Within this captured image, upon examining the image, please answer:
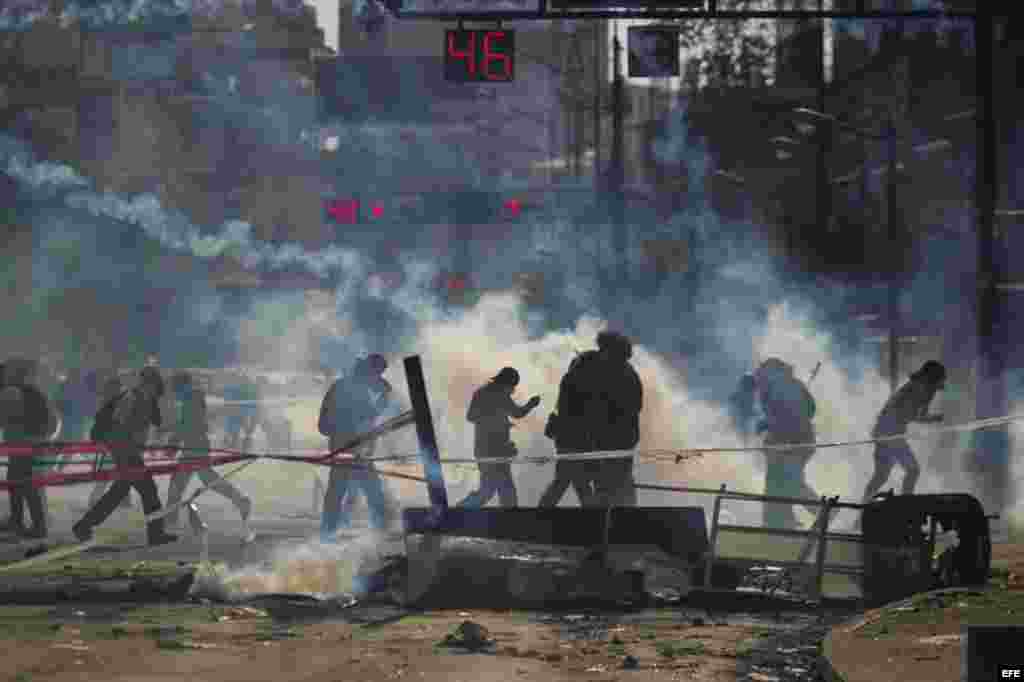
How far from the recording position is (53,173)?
244 feet

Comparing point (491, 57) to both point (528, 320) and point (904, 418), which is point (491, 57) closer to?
point (904, 418)

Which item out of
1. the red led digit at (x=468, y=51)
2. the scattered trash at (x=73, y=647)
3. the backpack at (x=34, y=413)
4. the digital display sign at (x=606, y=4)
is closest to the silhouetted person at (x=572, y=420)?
the digital display sign at (x=606, y=4)

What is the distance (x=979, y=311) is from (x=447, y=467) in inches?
279

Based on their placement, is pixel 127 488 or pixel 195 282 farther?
pixel 195 282

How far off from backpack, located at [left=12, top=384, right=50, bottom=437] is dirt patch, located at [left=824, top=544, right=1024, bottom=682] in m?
10.1

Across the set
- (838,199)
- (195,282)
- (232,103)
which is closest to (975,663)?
(838,199)

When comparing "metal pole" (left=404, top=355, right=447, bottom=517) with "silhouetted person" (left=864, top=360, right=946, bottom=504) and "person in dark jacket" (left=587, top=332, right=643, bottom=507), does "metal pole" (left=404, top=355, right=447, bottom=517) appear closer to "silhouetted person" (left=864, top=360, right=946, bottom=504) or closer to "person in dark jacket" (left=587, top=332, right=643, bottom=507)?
"person in dark jacket" (left=587, top=332, right=643, bottom=507)

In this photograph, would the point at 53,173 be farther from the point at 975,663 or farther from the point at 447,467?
the point at 975,663

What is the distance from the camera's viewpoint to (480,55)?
874 inches

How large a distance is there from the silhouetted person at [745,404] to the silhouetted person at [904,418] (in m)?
2.13

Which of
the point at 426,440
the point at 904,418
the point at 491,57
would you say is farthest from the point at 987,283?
the point at 426,440

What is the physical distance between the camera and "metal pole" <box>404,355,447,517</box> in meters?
13.9

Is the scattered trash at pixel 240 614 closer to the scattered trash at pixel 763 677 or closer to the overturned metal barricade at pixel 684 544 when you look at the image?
the overturned metal barricade at pixel 684 544

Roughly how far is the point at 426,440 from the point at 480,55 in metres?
9.00
